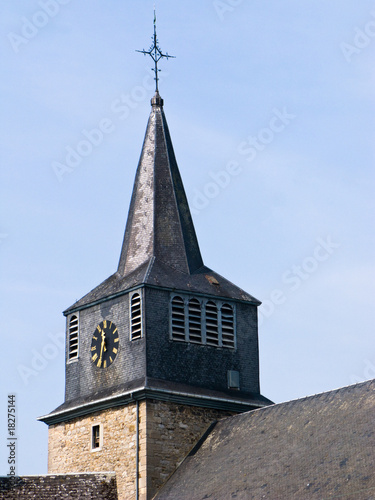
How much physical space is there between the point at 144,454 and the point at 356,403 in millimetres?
6602

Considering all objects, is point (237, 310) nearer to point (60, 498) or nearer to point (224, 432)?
point (224, 432)

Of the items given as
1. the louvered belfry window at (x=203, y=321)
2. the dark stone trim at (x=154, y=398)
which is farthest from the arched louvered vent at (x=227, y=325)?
the dark stone trim at (x=154, y=398)

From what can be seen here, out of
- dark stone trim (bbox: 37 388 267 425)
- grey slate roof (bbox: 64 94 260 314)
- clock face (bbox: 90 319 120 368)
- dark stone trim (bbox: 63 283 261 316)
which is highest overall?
grey slate roof (bbox: 64 94 260 314)

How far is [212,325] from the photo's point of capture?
122ft

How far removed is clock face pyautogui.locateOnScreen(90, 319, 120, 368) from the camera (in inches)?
1443

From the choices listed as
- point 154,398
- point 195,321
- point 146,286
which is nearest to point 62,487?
point 154,398

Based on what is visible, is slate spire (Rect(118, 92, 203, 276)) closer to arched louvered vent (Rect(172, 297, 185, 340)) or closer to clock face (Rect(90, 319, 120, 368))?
arched louvered vent (Rect(172, 297, 185, 340))

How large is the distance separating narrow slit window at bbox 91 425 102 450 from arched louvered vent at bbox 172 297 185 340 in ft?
12.3

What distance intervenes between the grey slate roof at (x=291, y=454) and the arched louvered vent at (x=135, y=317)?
375cm

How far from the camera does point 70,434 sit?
37156 mm

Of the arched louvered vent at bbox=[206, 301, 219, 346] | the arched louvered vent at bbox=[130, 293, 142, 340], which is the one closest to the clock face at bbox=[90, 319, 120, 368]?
the arched louvered vent at bbox=[130, 293, 142, 340]

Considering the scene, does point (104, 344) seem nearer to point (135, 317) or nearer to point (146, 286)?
point (135, 317)

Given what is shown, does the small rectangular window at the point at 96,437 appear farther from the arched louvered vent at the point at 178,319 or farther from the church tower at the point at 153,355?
the arched louvered vent at the point at 178,319

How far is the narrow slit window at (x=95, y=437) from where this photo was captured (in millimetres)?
36031
